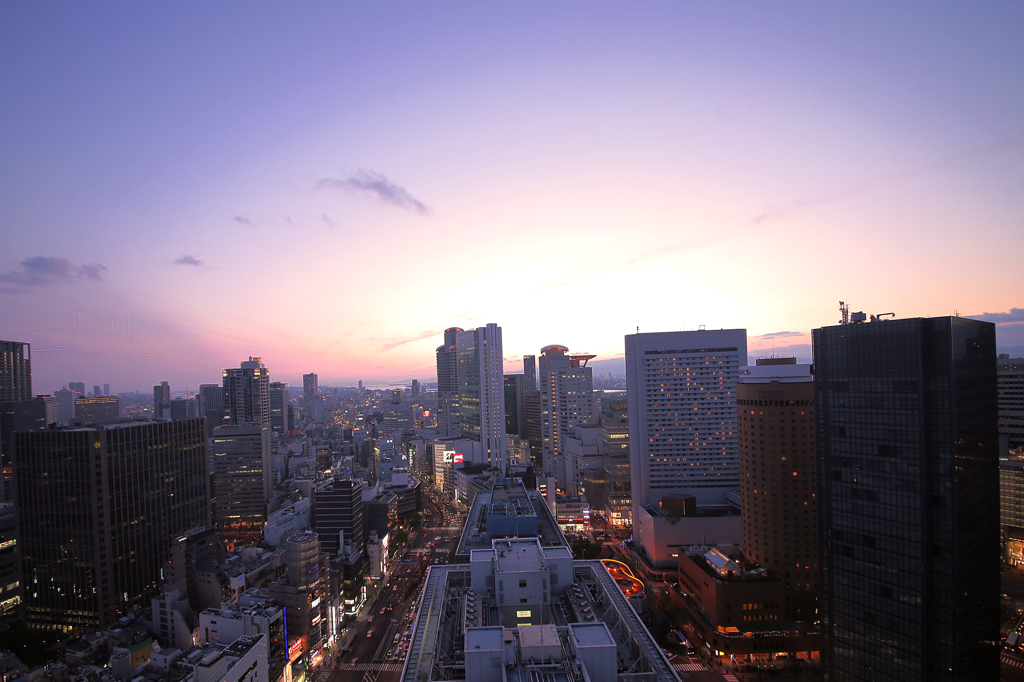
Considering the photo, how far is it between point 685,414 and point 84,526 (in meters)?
41.5

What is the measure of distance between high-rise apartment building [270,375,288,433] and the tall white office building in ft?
249

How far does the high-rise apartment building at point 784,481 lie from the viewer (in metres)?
24.7

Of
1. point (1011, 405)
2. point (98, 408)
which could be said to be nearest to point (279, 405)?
point (98, 408)

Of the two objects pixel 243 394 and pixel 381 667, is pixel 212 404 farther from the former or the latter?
pixel 381 667

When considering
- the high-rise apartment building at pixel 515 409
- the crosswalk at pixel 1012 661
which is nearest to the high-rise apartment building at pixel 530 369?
the high-rise apartment building at pixel 515 409

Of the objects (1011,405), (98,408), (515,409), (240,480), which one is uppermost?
(98,408)

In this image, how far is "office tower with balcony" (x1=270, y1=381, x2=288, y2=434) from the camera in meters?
93.8

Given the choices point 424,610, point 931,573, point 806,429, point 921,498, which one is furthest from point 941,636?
point 424,610

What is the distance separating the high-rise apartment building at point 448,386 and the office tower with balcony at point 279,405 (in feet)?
108

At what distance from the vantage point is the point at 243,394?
2881 inches

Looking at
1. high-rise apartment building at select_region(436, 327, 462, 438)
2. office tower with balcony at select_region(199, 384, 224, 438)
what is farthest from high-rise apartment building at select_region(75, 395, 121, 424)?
high-rise apartment building at select_region(436, 327, 462, 438)

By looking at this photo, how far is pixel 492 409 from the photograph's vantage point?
61.2 m

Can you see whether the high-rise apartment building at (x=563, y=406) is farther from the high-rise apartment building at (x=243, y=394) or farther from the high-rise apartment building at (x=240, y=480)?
the high-rise apartment building at (x=243, y=394)

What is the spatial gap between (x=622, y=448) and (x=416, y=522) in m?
21.0
